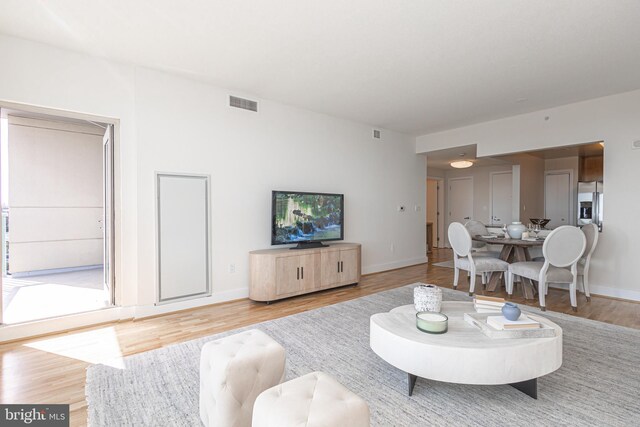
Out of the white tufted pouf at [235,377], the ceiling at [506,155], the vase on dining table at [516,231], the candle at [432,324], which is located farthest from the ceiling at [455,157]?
the white tufted pouf at [235,377]

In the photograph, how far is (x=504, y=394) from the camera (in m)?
2.04

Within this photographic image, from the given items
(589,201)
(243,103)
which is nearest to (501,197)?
(589,201)

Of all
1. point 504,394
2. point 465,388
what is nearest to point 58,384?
point 465,388

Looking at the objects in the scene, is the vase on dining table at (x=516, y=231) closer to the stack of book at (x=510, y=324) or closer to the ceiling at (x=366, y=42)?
the ceiling at (x=366, y=42)

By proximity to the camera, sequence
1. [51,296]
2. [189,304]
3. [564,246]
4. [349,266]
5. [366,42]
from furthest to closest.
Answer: [349,266]
[51,296]
[189,304]
[564,246]
[366,42]

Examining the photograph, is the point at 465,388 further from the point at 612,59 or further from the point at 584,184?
the point at 584,184

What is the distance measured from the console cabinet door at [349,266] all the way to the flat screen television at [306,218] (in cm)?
37

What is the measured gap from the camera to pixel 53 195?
18.5 ft

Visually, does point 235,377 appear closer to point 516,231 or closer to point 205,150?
point 205,150

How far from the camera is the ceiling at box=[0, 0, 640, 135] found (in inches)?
97.7

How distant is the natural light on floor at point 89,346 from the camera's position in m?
2.55

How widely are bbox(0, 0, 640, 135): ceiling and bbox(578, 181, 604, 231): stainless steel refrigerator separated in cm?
211

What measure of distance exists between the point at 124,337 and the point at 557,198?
909 cm

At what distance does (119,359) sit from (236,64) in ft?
9.91
